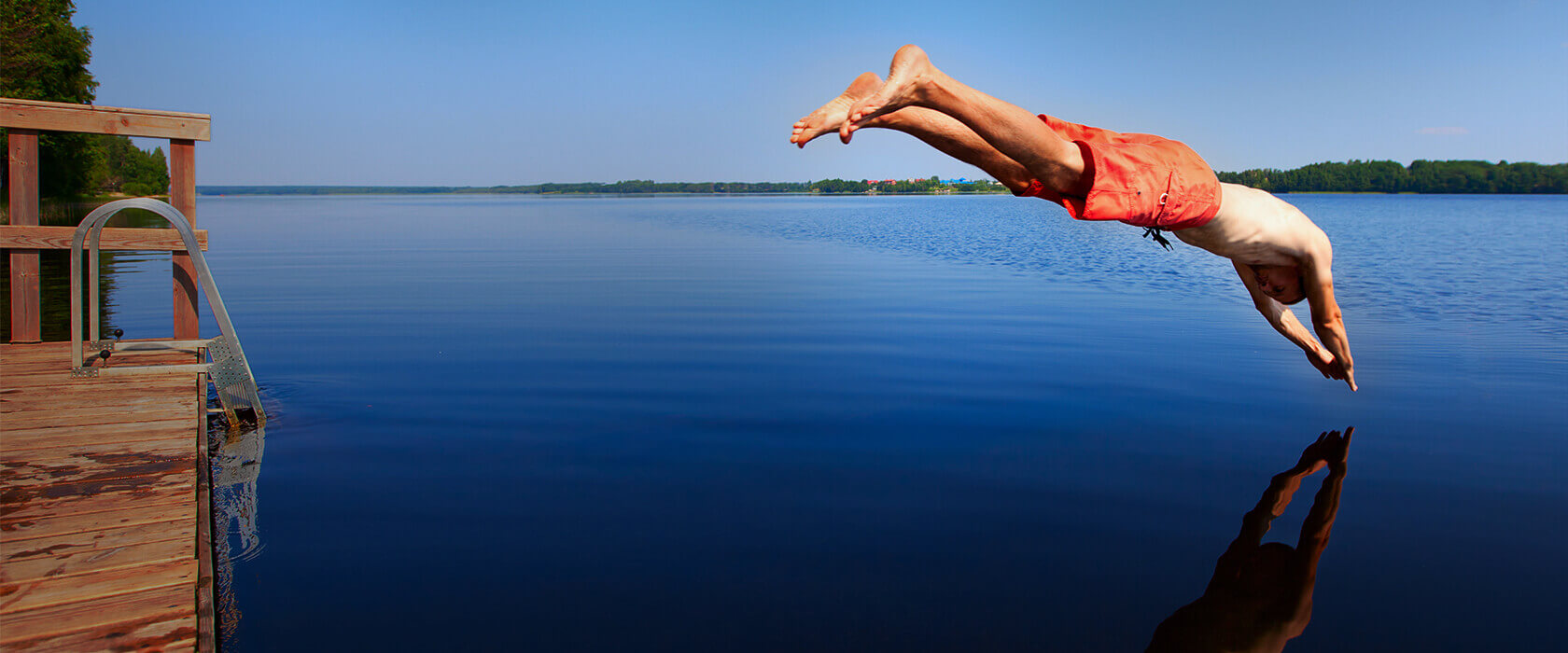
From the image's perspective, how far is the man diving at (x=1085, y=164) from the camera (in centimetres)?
399

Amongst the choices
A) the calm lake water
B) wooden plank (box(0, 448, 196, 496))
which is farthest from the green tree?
wooden plank (box(0, 448, 196, 496))

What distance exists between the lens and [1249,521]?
224 inches

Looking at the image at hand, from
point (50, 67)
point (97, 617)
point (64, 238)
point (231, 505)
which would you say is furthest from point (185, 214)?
point (50, 67)

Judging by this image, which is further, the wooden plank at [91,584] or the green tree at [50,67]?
the green tree at [50,67]

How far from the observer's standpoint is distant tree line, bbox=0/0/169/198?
36.6 meters

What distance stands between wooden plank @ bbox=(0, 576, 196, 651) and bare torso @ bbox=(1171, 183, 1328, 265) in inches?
175

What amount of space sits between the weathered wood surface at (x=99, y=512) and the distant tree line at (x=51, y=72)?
29102 mm

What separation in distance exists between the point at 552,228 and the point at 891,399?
1310 inches

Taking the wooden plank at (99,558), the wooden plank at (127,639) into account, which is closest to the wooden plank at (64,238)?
the wooden plank at (99,558)

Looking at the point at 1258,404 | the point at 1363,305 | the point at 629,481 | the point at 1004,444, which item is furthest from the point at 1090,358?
the point at 1363,305

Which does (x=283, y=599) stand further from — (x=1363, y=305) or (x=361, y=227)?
(x=361, y=227)

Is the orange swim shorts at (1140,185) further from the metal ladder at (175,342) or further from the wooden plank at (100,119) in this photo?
the wooden plank at (100,119)

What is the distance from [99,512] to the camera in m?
4.36

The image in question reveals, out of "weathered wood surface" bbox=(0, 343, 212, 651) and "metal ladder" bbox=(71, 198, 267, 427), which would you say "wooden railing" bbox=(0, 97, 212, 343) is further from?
"weathered wood surface" bbox=(0, 343, 212, 651)
